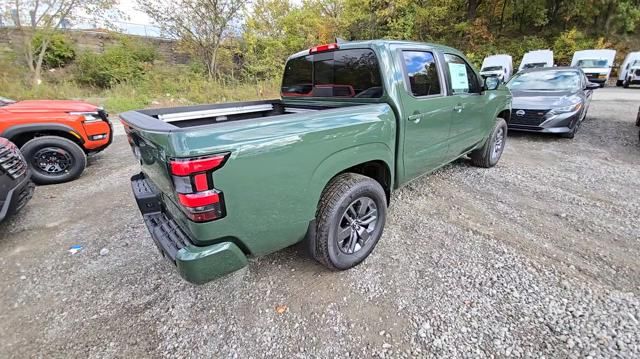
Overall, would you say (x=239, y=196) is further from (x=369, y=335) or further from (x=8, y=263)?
(x=8, y=263)

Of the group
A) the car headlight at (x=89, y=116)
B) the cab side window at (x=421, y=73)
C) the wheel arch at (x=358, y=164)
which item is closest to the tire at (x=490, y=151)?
the cab side window at (x=421, y=73)

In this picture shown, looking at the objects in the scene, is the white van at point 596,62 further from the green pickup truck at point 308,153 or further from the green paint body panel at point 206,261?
the green paint body panel at point 206,261

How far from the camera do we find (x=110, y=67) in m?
15.2

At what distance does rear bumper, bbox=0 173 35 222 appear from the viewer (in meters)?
2.80

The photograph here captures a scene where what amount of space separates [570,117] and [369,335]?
666 centimetres

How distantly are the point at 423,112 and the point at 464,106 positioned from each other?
1.02m

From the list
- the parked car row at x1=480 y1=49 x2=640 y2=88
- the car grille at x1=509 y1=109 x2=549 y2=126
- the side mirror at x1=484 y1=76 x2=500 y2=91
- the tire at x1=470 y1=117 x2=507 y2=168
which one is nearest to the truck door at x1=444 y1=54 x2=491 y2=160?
the side mirror at x1=484 y1=76 x2=500 y2=91

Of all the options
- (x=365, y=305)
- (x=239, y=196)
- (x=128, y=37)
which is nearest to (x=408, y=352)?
(x=365, y=305)

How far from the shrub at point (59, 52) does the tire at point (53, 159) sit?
14.6m

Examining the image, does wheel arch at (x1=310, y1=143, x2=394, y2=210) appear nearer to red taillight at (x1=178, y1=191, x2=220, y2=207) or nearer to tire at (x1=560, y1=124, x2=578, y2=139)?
red taillight at (x1=178, y1=191, x2=220, y2=207)

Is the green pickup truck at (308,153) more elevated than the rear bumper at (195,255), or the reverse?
the green pickup truck at (308,153)

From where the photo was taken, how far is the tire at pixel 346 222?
7.07 ft

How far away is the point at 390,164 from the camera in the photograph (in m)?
2.60

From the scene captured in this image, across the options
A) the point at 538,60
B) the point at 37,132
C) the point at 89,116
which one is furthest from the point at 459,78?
the point at 538,60
